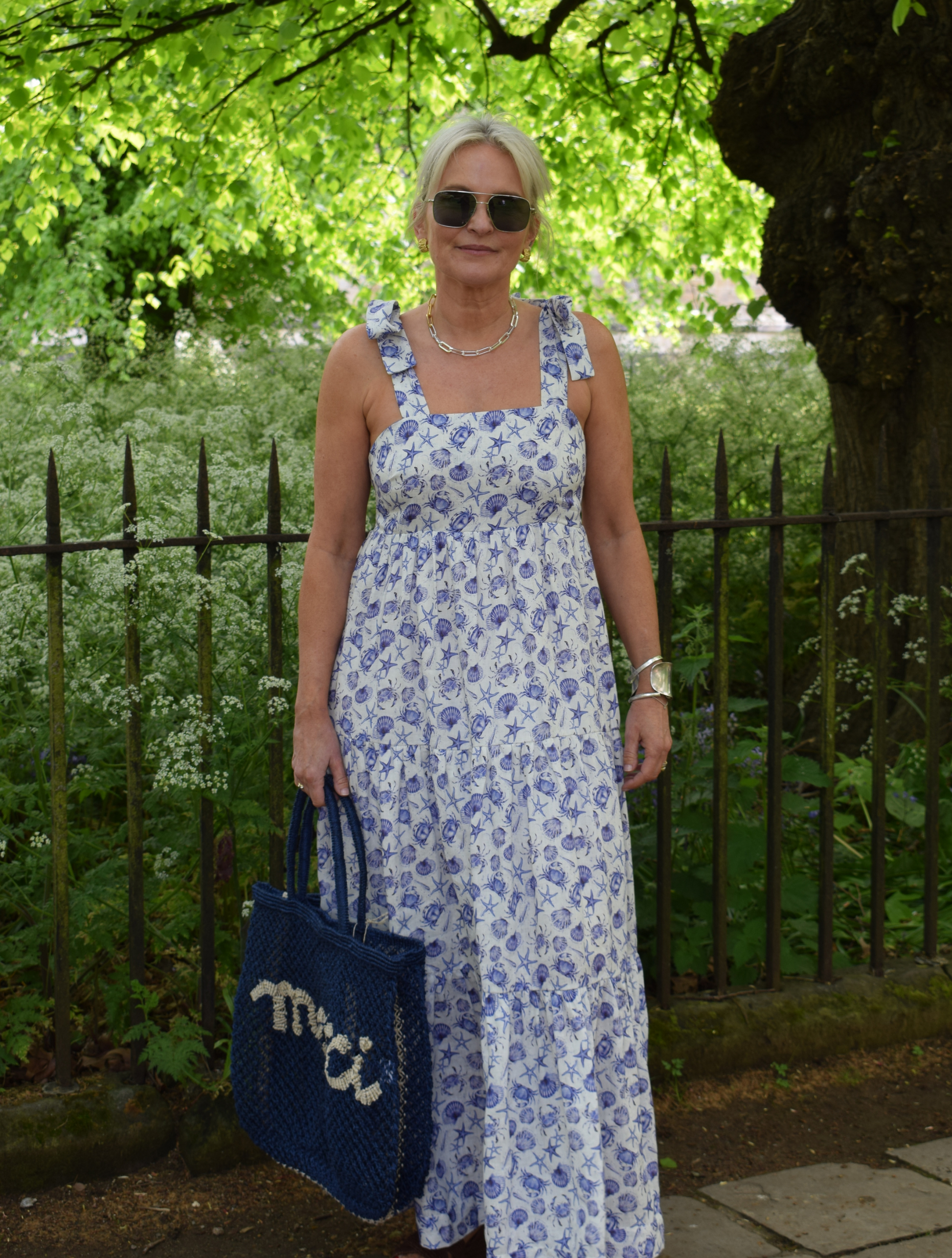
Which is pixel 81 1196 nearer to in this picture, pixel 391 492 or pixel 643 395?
pixel 391 492

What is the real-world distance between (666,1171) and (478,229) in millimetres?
2124

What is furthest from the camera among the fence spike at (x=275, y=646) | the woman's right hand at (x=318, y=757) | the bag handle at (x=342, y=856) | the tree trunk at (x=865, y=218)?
the tree trunk at (x=865, y=218)

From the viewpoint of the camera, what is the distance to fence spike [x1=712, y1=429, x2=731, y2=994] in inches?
124

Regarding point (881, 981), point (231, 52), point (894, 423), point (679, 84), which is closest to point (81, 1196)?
point (881, 981)

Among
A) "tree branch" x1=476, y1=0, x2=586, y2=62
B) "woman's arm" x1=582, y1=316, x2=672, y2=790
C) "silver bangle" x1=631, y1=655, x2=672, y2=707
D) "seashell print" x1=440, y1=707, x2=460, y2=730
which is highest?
"tree branch" x1=476, y1=0, x2=586, y2=62

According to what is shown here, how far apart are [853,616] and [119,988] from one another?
3.14 m

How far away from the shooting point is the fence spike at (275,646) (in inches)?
108

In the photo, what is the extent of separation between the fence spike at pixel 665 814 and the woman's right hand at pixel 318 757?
102 cm

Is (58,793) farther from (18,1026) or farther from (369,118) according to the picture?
(369,118)

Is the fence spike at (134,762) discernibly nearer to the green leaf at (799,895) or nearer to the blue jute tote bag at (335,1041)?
the blue jute tote bag at (335,1041)

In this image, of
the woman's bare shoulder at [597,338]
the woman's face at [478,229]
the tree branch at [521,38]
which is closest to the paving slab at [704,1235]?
the woman's bare shoulder at [597,338]

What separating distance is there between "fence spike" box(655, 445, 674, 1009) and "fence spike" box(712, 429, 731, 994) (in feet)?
0.41

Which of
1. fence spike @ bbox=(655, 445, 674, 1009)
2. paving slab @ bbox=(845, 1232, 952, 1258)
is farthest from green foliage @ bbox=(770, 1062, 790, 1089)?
paving slab @ bbox=(845, 1232, 952, 1258)

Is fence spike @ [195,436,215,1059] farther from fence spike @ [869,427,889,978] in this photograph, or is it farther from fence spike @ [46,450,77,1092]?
fence spike @ [869,427,889,978]
